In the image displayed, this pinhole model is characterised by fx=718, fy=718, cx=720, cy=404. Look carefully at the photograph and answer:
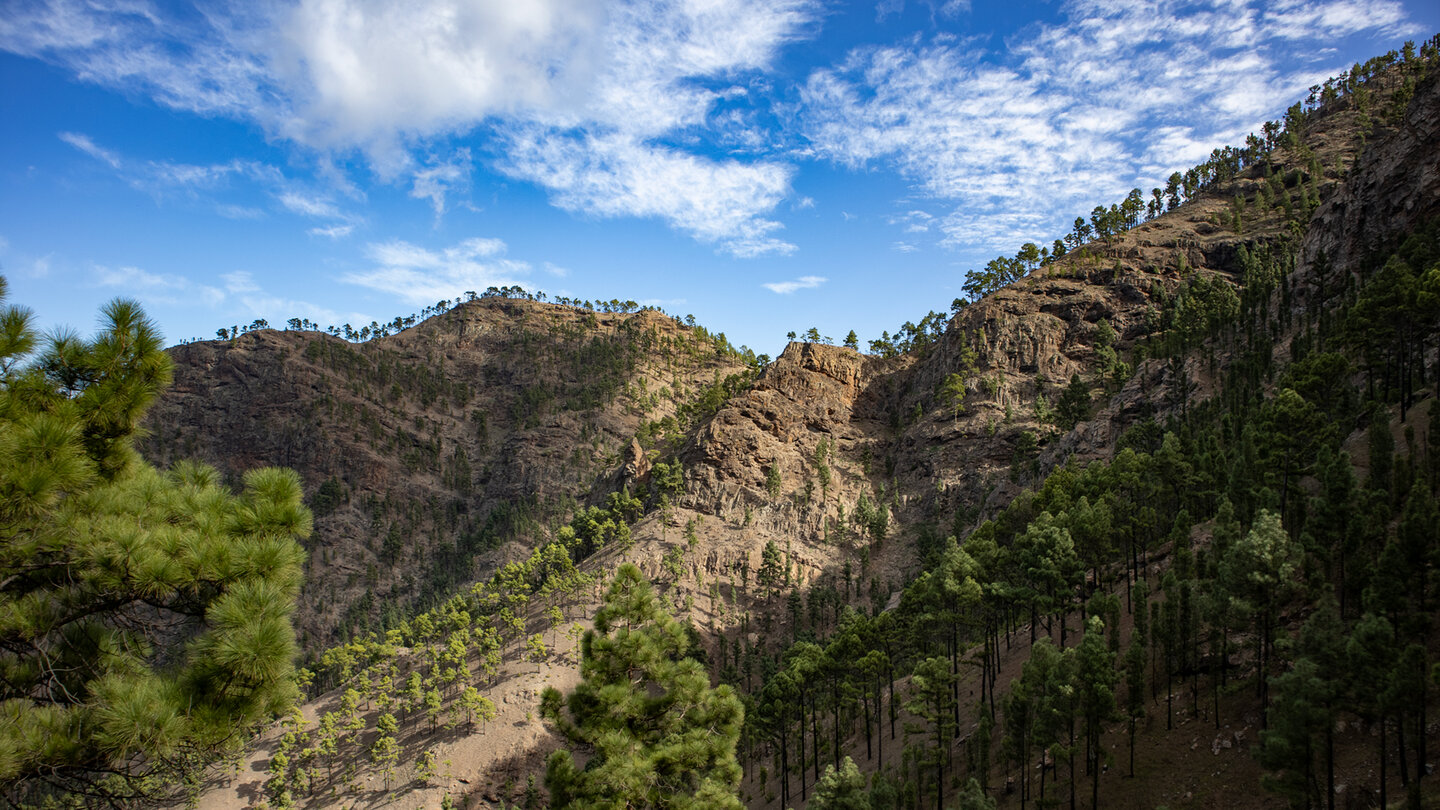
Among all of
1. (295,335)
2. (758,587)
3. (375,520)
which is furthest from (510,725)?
(295,335)

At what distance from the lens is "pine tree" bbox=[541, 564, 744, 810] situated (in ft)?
49.4

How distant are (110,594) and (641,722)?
10732 mm

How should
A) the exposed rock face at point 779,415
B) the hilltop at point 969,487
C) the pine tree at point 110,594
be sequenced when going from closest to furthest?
the pine tree at point 110,594, the hilltop at point 969,487, the exposed rock face at point 779,415

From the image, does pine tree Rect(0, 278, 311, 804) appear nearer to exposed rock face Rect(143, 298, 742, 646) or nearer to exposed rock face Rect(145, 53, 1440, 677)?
exposed rock face Rect(145, 53, 1440, 677)

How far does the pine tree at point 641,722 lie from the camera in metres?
15.1

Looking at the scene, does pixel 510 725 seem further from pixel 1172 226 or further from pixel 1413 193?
pixel 1172 226

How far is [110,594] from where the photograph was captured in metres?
8.16

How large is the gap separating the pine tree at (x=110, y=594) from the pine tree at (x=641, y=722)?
8.09 metres

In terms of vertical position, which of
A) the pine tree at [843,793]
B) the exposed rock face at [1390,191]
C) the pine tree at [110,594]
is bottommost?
the pine tree at [843,793]

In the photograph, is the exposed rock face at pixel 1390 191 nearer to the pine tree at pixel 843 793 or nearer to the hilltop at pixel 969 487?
the hilltop at pixel 969 487

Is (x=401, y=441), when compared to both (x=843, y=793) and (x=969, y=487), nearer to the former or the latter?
(x=969, y=487)

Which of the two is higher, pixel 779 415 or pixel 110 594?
pixel 779 415

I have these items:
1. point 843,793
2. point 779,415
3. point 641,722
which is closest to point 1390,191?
point 779,415

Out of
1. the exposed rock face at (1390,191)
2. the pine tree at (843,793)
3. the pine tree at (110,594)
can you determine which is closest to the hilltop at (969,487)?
the exposed rock face at (1390,191)
